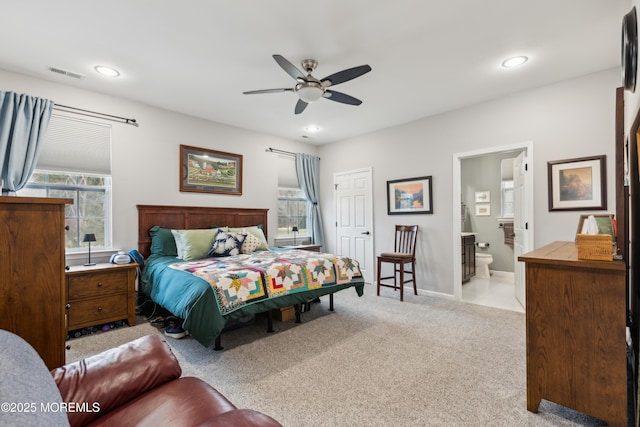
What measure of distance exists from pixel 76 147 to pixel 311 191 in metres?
3.60

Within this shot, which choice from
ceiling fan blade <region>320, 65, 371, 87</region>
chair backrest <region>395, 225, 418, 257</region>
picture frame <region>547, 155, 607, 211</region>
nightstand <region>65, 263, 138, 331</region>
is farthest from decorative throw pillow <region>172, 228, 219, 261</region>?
picture frame <region>547, 155, 607, 211</region>

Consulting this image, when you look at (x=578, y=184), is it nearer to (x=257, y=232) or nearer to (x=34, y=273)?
(x=257, y=232)

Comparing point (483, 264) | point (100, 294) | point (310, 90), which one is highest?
point (310, 90)

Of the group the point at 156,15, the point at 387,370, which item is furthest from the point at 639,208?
the point at 156,15

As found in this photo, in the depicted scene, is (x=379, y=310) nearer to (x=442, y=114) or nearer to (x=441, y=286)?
(x=441, y=286)

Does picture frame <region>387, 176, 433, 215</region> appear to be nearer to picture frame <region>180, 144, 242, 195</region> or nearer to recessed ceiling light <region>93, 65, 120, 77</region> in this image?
picture frame <region>180, 144, 242, 195</region>

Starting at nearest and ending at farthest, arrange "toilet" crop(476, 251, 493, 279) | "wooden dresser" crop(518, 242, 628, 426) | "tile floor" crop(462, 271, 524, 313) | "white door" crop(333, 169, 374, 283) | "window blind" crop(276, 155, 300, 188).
→ 1. "wooden dresser" crop(518, 242, 628, 426)
2. "tile floor" crop(462, 271, 524, 313)
3. "white door" crop(333, 169, 374, 283)
4. "window blind" crop(276, 155, 300, 188)
5. "toilet" crop(476, 251, 493, 279)

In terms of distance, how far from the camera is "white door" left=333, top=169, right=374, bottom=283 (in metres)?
5.15

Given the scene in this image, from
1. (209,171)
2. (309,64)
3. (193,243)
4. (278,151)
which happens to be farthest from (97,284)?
(278,151)

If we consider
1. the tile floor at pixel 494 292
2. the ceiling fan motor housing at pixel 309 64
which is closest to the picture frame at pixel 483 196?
the tile floor at pixel 494 292

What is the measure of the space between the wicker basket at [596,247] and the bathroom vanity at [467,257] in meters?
3.28

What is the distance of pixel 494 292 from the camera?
14.6ft

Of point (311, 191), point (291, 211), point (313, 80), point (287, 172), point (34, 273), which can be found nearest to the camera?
point (34, 273)

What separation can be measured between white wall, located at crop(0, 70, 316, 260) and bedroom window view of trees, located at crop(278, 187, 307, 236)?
2.37 feet
